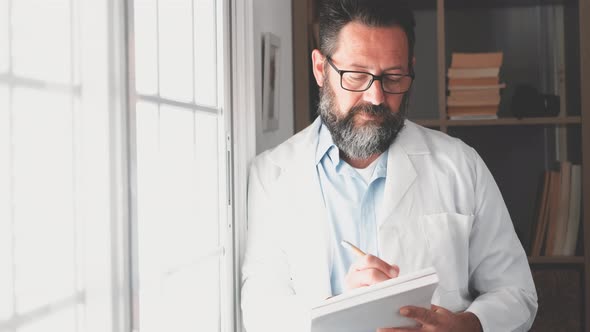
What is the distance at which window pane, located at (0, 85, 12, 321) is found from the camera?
86 centimetres

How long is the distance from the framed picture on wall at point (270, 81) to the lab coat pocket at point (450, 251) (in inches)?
23.6

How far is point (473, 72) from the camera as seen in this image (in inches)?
112

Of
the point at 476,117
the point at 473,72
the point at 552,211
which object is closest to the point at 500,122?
the point at 476,117

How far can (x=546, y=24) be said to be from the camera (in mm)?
3172

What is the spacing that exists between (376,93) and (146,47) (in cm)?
67

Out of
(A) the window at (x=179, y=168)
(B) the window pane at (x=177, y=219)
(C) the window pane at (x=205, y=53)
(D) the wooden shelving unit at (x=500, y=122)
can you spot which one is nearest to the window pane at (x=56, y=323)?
(A) the window at (x=179, y=168)

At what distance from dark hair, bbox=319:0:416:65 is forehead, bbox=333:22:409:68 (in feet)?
0.05

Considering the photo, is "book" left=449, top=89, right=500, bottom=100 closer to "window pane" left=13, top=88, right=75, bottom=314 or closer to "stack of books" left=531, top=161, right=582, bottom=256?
"stack of books" left=531, top=161, right=582, bottom=256

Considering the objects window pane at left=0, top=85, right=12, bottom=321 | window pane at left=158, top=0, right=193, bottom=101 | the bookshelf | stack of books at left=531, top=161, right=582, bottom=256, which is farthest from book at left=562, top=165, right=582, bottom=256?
window pane at left=0, top=85, right=12, bottom=321

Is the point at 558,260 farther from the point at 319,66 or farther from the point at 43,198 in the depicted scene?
the point at 43,198

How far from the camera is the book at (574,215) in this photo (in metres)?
2.82

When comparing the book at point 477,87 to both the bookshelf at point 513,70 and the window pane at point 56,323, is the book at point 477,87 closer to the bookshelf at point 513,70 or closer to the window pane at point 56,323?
the bookshelf at point 513,70

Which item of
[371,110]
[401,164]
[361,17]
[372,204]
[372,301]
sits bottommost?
[372,301]

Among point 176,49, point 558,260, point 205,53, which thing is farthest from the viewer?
point 558,260
